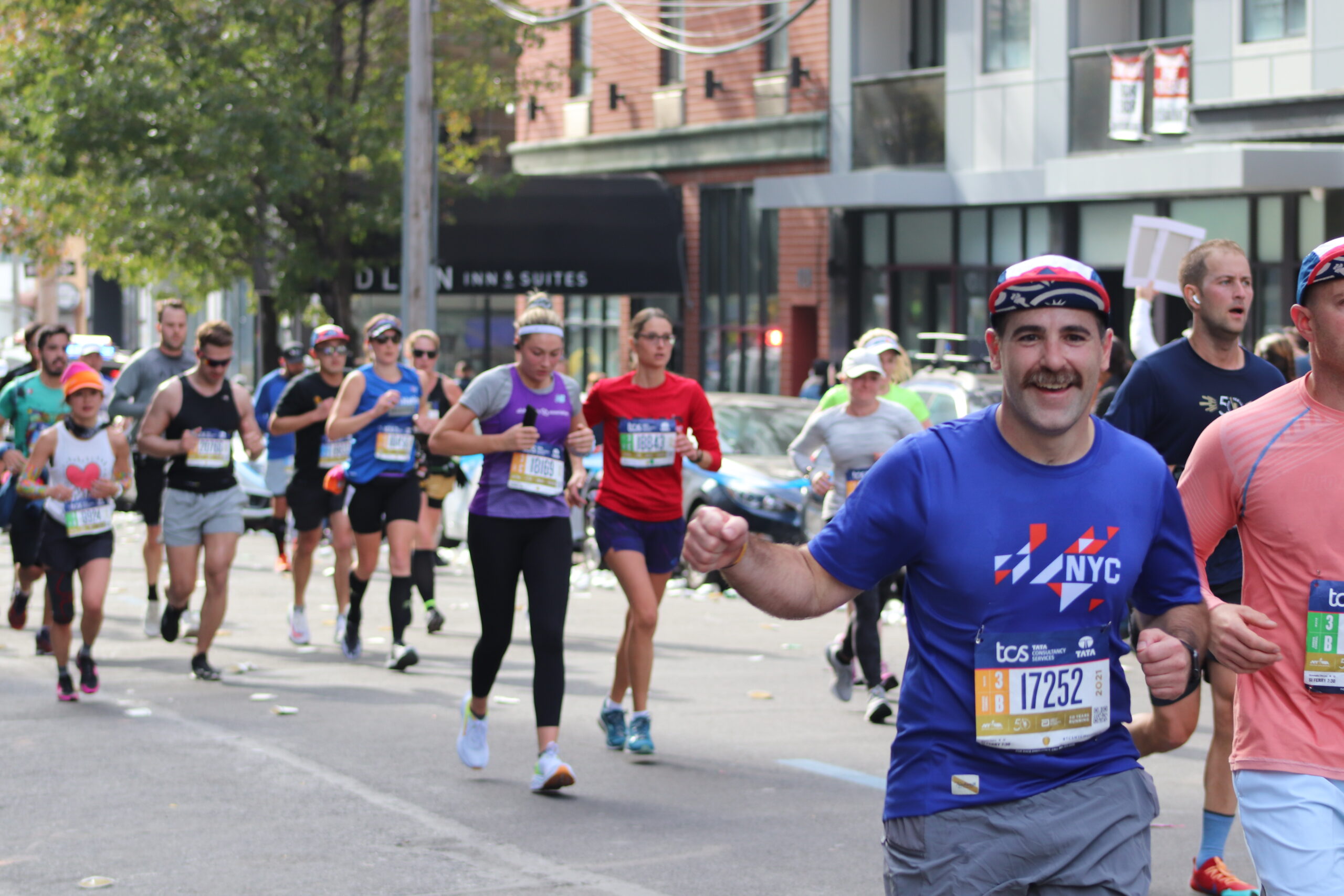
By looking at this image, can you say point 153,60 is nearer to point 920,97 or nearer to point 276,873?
point 920,97

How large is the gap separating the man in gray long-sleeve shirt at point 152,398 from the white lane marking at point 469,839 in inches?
168

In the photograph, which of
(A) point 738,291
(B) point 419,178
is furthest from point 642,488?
(A) point 738,291

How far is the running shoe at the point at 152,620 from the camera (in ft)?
41.1

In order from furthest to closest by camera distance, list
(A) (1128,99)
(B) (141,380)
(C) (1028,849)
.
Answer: (A) (1128,99), (B) (141,380), (C) (1028,849)

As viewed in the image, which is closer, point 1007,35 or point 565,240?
point 1007,35

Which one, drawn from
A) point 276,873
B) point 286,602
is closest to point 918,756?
point 276,873

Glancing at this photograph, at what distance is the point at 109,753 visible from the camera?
27.6 ft

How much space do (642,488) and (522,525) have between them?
88 cm

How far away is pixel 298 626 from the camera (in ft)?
39.7

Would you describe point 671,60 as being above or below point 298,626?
above

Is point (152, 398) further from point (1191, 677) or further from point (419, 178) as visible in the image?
point (1191, 677)

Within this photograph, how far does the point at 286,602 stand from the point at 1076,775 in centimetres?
1160

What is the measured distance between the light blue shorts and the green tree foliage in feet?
69.7

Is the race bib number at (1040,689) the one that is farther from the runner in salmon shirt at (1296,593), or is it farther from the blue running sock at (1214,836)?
the blue running sock at (1214,836)
